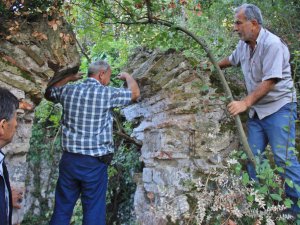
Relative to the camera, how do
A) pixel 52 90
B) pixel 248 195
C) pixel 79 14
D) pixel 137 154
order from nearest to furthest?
pixel 248 195
pixel 52 90
pixel 79 14
pixel 137 154

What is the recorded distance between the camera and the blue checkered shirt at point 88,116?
123 inches

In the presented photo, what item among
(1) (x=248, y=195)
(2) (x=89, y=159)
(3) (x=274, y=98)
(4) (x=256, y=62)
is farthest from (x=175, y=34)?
(1) (x=248, y=195)

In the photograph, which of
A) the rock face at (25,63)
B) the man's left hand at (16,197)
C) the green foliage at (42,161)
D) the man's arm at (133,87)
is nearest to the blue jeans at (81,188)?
the rock face at (25,63)

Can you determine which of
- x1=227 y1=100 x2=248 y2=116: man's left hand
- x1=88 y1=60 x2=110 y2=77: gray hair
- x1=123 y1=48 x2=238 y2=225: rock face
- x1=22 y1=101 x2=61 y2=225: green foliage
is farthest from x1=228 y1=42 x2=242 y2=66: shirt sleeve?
x1=22 y1=101 x2=61 y2=225: green foliage

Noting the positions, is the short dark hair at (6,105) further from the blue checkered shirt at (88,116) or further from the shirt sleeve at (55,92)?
the shirt sleeve at (55,92)

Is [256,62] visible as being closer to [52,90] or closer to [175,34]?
[175,34]

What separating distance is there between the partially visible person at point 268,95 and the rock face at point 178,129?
0.38 metres

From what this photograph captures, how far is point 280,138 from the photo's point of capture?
2.88m

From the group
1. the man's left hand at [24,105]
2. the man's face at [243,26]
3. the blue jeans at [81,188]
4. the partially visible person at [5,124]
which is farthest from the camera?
the blue jeans at [81,188]

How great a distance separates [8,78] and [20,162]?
668 millimetres

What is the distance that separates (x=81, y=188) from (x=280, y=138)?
1803mm

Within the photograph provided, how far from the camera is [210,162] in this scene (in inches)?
133

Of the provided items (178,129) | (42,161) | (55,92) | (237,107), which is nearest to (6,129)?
(55,92)

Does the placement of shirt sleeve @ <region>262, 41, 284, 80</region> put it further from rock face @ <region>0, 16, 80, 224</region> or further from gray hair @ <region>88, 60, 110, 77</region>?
rock face @ <region>0, 16, 80, 224</region>
